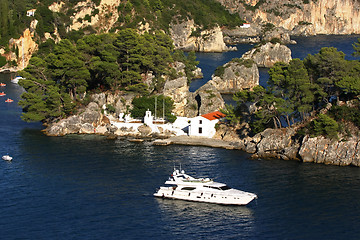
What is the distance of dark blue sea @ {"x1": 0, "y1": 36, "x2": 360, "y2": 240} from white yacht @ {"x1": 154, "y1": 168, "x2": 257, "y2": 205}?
0.91m

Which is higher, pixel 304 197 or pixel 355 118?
pixel 355 118

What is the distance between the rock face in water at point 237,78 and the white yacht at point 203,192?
68732 millimetres

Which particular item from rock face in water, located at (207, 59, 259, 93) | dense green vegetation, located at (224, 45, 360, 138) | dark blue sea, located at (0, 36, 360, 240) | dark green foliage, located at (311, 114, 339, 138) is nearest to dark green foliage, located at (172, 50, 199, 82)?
rock face in water, located at (207, 59, 259, 93)

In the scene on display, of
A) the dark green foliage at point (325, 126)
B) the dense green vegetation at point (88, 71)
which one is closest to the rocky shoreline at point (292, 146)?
the dark green foliage at point (325, 126)

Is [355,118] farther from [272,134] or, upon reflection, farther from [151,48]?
[151,48]

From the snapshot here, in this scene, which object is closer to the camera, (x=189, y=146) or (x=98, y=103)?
(x=189, y=146)

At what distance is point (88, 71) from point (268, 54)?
7827cm

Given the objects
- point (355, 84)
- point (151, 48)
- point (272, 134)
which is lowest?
point (272, 134)

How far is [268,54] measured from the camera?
547 feet

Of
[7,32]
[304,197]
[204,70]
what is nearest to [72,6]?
[7,32]

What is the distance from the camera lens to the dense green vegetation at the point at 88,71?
9806 cm

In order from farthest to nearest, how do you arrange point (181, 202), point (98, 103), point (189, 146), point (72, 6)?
point (72, 6) → point (98, 103) → point (189, 146) → point (181, 202)

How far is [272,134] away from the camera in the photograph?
8181 cm

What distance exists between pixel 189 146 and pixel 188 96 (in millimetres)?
21236
